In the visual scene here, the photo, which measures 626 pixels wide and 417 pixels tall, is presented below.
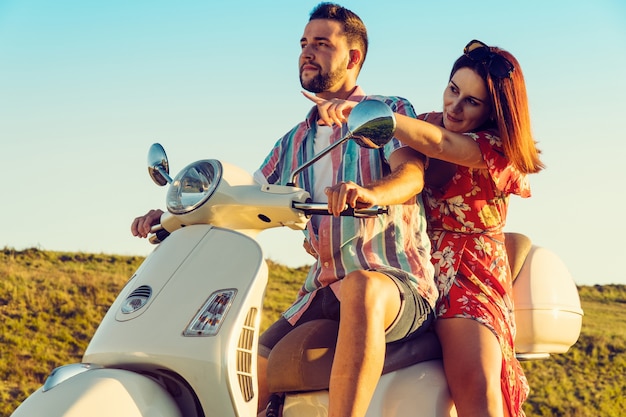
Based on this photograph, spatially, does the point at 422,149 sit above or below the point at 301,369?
above

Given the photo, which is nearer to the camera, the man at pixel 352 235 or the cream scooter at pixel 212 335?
the cream scooter at pixel 212 335

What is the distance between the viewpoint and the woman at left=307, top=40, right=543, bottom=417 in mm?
2672

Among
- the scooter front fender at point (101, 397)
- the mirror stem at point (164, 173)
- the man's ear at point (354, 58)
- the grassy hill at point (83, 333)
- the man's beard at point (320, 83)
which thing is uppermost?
the man's ear at point (354, 58)

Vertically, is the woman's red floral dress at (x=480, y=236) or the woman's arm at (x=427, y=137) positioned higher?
the woman's arm at (x=427, y=137)

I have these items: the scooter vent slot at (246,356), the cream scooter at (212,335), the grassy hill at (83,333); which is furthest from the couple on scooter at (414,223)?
the grassy hill at (83,333)

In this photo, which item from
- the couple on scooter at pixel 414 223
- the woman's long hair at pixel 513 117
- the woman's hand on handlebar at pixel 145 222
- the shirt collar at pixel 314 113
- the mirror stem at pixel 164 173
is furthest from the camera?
the shirt collar at pixel 314 113

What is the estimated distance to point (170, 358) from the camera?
6.82 ft

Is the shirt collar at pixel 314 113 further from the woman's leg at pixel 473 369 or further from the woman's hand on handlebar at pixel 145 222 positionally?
the woman's leg at pixel 473 369

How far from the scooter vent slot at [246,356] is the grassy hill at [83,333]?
285 inches

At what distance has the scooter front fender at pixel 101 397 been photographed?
1.95m

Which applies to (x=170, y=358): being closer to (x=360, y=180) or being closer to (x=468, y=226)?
(x=360, y=180)

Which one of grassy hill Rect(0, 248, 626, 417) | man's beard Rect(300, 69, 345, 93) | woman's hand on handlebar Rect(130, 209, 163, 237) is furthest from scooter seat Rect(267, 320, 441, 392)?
grassy hill Rect(0, 248, 626, 417)

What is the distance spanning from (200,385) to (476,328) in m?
0.94

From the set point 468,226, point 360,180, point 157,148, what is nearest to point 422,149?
point 360,180
